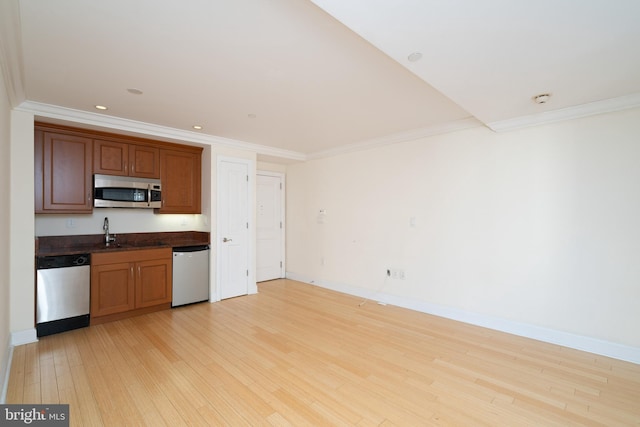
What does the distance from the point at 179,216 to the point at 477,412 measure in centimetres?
→ 461

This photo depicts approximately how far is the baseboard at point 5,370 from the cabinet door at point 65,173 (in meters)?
1.49

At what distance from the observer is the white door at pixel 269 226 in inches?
226

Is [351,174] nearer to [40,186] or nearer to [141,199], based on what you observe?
[141,199]

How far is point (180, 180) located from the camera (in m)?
4.49

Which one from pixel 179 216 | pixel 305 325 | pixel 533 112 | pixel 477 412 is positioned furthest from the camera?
pixel 179 216

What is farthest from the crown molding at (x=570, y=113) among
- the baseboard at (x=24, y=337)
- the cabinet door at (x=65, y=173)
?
the baseboard at (x=24, y=337)

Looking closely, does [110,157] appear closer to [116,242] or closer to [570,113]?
[116,242]

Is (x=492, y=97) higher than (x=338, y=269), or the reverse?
(x=492, y=97)

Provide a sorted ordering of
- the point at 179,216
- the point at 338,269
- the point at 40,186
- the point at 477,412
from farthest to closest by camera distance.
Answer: the point at 338,269 < the point at 179,216 < the point at 40,186 < the point at 477,412

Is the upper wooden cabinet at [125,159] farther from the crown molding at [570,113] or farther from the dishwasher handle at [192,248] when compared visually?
the crown molding at [570,113]

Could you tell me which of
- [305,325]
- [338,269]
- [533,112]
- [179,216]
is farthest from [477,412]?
[179,216]

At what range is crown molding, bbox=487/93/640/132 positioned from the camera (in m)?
2.70

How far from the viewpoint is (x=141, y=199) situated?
407 cm

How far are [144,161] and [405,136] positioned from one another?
3812 mm
